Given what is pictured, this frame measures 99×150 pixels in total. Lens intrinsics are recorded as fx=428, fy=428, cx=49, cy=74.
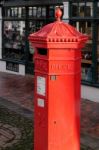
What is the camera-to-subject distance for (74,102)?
5.24m

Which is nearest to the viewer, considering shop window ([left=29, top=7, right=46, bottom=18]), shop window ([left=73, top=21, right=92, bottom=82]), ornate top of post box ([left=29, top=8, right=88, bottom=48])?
ornate top of post box ([left=29, top=8, right=88, bottom=48])

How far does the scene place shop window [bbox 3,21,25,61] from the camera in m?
15.9

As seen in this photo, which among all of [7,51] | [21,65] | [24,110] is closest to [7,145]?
[24,110]

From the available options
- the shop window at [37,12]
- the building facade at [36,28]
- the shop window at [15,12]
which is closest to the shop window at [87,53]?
the building facade at [36,28]

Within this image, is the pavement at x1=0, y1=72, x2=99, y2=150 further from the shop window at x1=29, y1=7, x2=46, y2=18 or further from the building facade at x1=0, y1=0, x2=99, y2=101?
the shop window at x1=29, y1=7, x2=46, y2=18

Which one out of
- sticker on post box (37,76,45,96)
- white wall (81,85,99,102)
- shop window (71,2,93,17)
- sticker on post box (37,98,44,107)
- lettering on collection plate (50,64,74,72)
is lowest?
white wall (81,85,99,102)

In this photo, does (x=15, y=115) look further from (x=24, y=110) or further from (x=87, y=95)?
(x=87, y=95)

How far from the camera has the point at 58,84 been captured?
5145 millimetres

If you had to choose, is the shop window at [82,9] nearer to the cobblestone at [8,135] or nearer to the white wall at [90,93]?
the white wall at [90,93]

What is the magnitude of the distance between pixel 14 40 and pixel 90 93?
18.4ft

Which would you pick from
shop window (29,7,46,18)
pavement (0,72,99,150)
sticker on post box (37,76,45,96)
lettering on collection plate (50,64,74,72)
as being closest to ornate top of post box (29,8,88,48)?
lettering on collection plate (50,64,74,72)

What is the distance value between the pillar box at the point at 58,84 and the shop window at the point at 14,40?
10585 millimetres

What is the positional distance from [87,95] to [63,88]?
6663 millimetres

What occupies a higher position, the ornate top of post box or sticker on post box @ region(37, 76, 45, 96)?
the ornate top of post box
